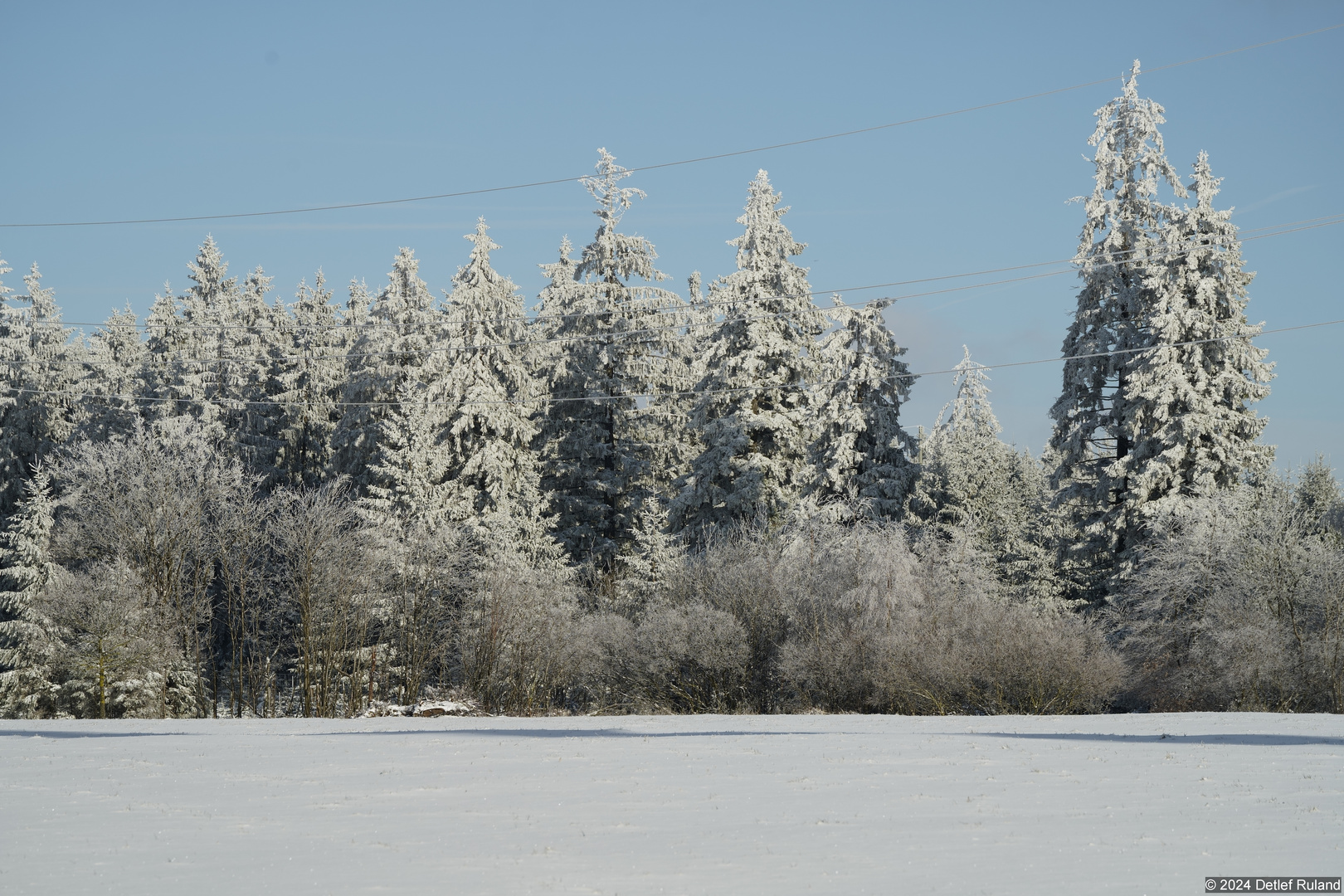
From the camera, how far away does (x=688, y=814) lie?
11664 millimetres

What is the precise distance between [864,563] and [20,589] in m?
28.9

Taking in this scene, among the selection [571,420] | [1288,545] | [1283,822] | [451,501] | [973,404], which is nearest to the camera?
[1283,822]

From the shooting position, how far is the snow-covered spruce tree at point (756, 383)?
40906mm

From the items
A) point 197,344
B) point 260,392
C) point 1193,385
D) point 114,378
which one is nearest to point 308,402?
point 260,392

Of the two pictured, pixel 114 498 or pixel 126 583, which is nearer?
pixel 126 583

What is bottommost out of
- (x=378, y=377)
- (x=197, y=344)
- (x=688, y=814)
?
(x=688, y=814)

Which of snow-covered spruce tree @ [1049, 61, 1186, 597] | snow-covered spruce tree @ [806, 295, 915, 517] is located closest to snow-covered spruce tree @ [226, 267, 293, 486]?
snow-covered spruce tree @ [806, 295, 915, 517]

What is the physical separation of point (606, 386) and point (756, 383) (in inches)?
290

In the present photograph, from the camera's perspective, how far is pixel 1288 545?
108 ft

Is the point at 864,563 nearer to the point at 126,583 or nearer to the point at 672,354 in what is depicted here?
the point at 672,354

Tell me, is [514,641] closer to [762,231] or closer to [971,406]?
[762,231]

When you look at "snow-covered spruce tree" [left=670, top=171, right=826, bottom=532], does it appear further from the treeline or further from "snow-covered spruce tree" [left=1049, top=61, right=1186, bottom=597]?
"snow-covered spruce tree" [left=1049, top=61, right=1186, bottom=597]

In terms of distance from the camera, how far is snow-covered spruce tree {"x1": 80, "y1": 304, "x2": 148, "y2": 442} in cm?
5434

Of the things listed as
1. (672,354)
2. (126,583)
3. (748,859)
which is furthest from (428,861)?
(672,354)
